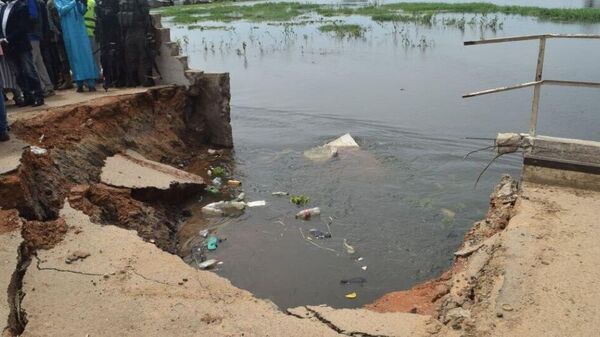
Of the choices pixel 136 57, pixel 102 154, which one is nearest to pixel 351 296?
pixel 102 154

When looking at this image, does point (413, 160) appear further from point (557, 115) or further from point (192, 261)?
point (192, 261)

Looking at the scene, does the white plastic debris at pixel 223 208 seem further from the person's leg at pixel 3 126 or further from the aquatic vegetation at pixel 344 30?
the aquatic vegetation at pixel 344 30

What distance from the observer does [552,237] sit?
15.5 ft

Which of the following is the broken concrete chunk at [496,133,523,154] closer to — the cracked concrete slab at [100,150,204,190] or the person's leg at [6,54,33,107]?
the cracked concrete slab at [100,150,204,190]

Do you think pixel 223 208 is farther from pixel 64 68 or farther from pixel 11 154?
pixel 64 68

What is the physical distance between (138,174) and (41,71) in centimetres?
298

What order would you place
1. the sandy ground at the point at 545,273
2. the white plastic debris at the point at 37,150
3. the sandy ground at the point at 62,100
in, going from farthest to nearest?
the sandy ground at the point at 62,100, the white plastic debris at the point at 37,150, the sandy ground at the point at 545,273

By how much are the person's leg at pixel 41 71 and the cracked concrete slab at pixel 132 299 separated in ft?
15.3

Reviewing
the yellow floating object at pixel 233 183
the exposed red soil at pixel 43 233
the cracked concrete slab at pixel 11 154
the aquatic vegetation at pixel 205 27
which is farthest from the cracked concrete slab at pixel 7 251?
the aquatic vegetation at pixel 205 27

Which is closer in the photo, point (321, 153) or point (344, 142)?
point (321, 153)

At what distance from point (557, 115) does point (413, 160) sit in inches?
174

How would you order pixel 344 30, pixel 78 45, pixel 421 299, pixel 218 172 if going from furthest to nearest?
pixel 344 30 → pixel 218 172 → pixel 78 45 → pixel 421 299

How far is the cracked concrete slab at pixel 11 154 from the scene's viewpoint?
5.66m

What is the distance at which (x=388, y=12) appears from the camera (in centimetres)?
A: 3581
